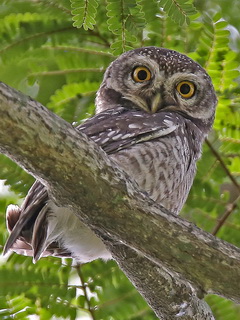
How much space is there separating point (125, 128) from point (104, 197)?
101 cm

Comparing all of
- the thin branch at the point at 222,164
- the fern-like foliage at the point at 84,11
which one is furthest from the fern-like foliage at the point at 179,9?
the thin branch at the point at 222,164

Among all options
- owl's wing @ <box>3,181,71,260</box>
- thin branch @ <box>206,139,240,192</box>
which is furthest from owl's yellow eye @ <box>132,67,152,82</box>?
owl's wing @ <box>3,181,71,260</box>

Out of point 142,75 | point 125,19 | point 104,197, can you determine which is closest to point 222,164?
point 142,75

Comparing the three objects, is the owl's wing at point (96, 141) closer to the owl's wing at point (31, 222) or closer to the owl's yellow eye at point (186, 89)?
the owl's wing at point (31, 222)

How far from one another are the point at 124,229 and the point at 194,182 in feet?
4.89

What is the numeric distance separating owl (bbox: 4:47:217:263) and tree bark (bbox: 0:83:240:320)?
385mm

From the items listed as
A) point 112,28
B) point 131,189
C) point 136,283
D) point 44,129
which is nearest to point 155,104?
point 112,28

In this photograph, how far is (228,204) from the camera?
4070mm

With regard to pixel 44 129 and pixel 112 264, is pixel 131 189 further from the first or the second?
pixel 112 264

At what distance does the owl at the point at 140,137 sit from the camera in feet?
10.5

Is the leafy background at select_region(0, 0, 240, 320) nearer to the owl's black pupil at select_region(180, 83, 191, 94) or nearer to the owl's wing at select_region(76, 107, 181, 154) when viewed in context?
the owl's black pupil at select_region(180, 83, 191, 94)

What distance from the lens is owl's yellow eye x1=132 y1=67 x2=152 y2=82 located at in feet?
13.3

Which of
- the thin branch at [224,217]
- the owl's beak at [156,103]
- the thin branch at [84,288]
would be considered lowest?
the thin branch at [84,288]

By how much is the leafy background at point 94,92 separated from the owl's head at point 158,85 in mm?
59
